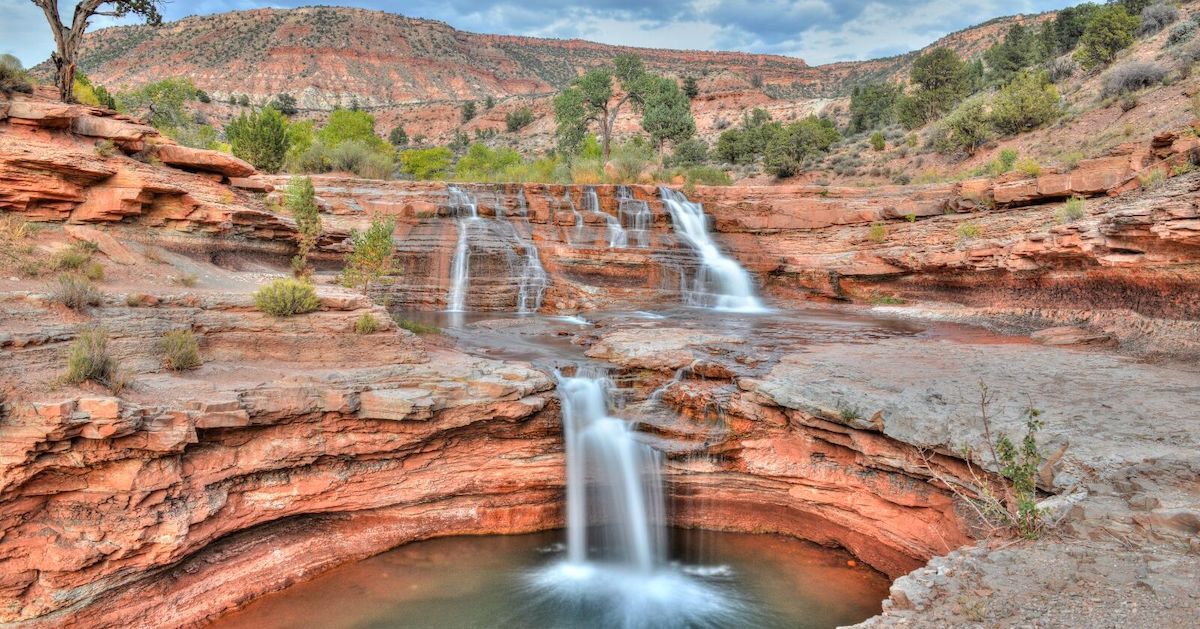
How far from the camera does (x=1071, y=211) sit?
516 inches

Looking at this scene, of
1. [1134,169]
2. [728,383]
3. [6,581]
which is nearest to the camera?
[6,581]

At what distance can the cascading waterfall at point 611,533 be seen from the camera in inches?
265

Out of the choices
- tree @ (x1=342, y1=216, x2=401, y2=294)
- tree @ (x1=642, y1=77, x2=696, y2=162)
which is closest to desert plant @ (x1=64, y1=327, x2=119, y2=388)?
tree @ (x1=342, y1=216, x2=401, y2=294)

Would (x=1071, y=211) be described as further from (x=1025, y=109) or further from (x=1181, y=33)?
(x=1181, y=33)

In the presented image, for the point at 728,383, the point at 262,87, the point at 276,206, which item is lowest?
the point at 728,383

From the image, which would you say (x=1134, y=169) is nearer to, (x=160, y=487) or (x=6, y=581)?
(x=160, y=487)

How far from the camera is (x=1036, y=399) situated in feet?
22.7

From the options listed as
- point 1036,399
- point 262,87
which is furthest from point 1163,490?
point 262,87

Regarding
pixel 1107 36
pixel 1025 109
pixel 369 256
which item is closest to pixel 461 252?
pixel 369 256

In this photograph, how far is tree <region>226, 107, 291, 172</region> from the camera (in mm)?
24547

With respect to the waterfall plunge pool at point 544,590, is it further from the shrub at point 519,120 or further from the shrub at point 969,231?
the shrub at point 519,120

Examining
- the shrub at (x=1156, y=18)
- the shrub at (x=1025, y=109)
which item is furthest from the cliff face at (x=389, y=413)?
the shrub at (x=1156, y=18)

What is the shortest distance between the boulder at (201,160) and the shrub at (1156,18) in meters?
37.0

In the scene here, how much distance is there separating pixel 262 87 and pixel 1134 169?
271 ft
